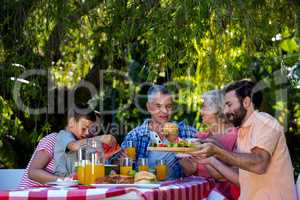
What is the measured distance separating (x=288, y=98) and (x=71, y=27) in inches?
160

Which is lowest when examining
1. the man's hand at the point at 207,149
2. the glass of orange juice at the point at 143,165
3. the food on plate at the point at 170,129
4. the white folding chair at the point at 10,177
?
the white folding chair at the point at 10,177

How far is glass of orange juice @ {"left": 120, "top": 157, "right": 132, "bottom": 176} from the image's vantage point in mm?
4207

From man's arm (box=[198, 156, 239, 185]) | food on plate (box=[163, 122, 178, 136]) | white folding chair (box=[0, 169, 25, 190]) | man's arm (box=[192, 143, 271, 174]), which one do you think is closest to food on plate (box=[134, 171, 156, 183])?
man's arm (box=[192, 143, 271, 174])

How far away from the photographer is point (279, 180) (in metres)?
3.80

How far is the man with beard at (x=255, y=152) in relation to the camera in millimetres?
3633

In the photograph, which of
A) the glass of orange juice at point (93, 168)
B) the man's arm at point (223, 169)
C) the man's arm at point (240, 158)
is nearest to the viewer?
the man's arm at point (240, 158)

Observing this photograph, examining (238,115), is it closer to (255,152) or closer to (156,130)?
(255,152)

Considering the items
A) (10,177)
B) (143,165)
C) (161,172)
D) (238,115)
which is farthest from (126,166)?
(10,177)

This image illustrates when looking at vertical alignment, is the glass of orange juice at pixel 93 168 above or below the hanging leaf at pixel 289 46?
below

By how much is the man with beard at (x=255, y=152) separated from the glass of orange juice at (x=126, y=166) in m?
0.59

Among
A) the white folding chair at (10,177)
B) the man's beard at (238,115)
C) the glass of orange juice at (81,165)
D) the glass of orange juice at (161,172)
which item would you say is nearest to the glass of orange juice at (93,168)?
the glass of orange juice at (81,165)

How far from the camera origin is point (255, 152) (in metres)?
3.71

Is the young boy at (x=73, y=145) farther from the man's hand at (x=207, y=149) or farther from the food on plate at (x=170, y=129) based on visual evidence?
the man's hand at (x=207, y=149)

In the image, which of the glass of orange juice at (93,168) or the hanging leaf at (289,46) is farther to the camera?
the hanging leaf at (289,46)
